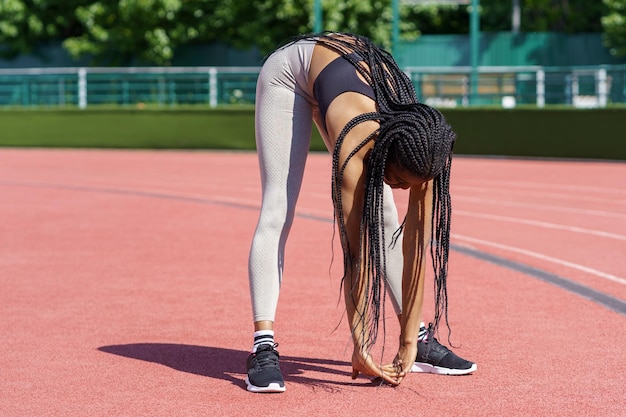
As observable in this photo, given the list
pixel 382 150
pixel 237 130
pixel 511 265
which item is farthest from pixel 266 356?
pixel 237 130

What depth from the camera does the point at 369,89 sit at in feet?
15.6

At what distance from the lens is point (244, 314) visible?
6.91 m

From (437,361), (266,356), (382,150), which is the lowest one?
(437,361)

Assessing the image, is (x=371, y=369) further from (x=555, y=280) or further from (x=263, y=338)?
(x=555, y=280)

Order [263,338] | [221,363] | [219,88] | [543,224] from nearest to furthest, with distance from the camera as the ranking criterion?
[263,338] < [221,363] < [543,224] < [219,88]

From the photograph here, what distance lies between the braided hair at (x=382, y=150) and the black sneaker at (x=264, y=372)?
428 millimetres

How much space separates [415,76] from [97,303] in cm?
1908

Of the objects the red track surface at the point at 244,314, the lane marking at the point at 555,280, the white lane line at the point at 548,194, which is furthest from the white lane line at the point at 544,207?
the lane marking at the point at 555,280

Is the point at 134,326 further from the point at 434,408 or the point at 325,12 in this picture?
the point at 325,12

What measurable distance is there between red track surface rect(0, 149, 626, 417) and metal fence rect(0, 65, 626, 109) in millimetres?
10155

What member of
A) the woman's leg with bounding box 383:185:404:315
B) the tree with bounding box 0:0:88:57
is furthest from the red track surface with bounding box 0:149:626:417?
the tree with bounding box 0:0:88:57

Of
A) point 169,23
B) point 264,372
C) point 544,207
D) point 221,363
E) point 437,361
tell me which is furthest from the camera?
point 169,23

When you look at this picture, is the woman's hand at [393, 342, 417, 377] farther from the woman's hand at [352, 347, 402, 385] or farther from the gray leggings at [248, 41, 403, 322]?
the gray leggings at [248, 41, 403, 322]

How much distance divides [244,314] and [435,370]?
1.83 m
